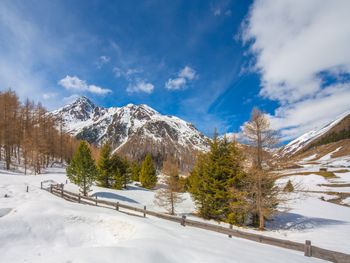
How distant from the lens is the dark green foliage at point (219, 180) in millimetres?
19609

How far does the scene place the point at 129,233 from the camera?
10.1 metres

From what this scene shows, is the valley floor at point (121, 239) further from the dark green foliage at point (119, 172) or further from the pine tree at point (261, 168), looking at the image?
the dark green foliage at point (119, 172)

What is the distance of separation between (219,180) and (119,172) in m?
26.7

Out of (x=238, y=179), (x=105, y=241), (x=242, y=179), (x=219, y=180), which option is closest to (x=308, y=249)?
(x=105, y=241)

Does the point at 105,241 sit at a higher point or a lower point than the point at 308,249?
lower

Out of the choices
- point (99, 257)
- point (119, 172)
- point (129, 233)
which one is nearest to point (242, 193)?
point (129, 233)

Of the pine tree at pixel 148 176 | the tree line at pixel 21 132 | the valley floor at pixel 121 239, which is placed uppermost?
the tree line at pixel 21 132

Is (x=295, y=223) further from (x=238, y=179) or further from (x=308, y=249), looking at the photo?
(x=308, y=249)

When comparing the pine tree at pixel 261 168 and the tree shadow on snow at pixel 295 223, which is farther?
the tree shadow on snow at pixel 295 223

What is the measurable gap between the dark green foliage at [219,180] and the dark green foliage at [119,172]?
2219cm

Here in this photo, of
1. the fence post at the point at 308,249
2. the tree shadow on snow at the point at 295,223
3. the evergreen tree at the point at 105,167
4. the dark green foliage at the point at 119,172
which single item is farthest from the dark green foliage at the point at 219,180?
the evergreen tree at the point at 105,167

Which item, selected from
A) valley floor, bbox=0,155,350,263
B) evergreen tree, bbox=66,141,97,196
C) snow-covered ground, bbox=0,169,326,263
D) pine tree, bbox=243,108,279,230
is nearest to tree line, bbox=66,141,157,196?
evergreen tree, bbox=66,141,97,196

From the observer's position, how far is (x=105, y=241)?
34.2 ft

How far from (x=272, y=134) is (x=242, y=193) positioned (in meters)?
5.58
